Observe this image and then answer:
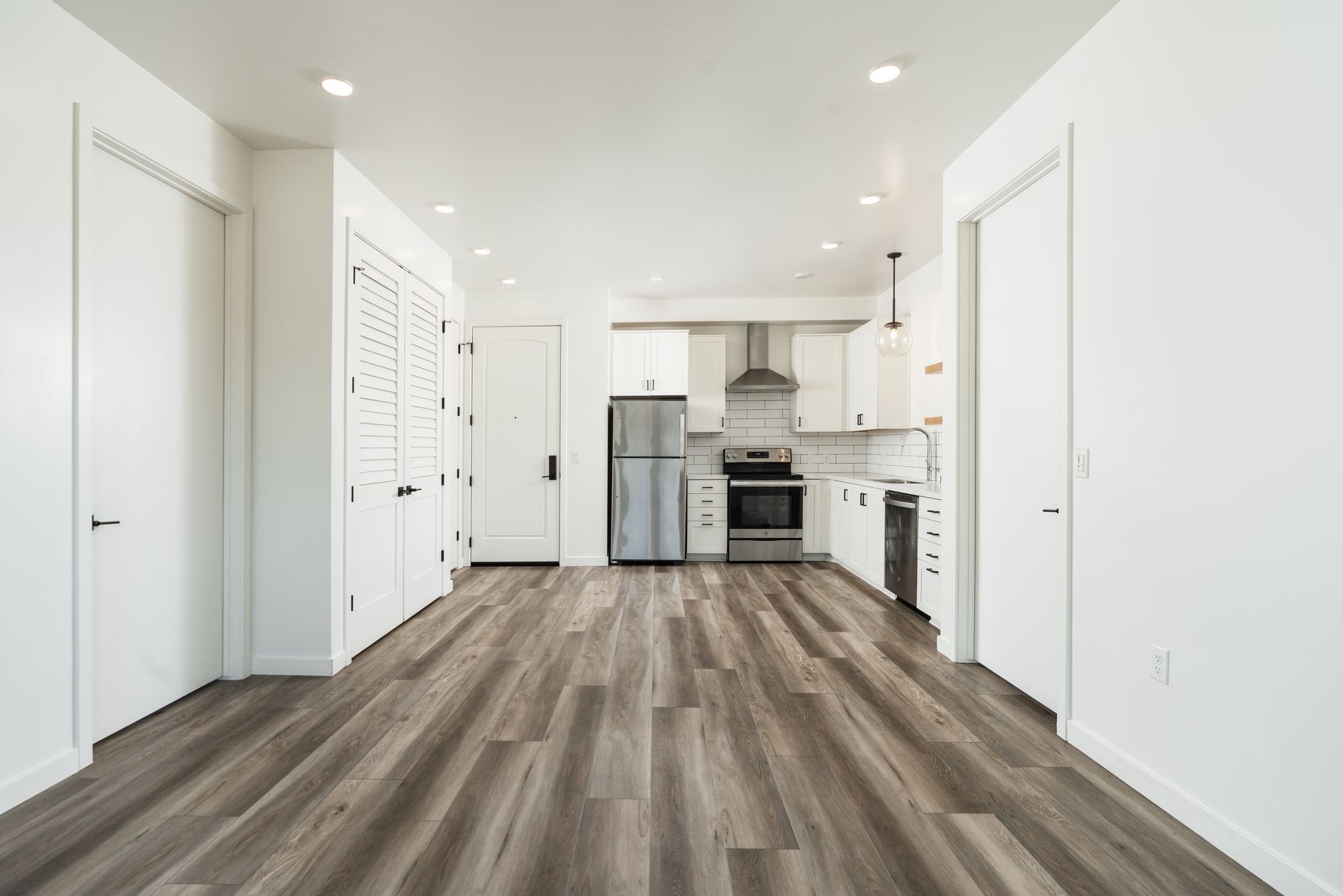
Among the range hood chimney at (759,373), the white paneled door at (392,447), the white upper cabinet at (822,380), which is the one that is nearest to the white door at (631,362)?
the range hood chimney at (759,373)

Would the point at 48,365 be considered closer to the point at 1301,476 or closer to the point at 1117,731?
the point at 1301,476

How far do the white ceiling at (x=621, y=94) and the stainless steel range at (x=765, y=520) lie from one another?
2618 millimetres

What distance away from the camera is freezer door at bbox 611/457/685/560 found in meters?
5.38

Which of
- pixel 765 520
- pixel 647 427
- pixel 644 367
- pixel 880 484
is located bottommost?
pixel 765 520

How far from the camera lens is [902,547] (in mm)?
4035

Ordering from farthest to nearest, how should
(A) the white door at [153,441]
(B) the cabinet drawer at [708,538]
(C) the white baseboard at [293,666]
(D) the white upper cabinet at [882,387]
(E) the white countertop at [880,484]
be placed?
(B) the cabinet drawer at [708,538] < (D) the white upper cabinet at [882,387] < (E) the white countertop at [880,484] < (C) the white baseboard at [293,666] < (A) the white door at [153,441]

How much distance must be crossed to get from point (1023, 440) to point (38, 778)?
386cm

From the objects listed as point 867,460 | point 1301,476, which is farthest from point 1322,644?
point 867,460

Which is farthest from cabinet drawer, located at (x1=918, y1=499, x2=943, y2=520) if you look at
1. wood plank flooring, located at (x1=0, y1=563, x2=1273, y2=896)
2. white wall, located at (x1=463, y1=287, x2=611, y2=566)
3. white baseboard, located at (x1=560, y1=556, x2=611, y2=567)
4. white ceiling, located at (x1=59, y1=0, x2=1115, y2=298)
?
white baseboard, located at (x1=560, y1=556, x2=611, y2=567)

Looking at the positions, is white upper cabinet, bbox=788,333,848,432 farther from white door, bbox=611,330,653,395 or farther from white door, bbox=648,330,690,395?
white door, bbox=611,330,653,395

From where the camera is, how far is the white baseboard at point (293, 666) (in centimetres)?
279

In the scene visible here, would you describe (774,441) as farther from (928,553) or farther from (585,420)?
(928,553)

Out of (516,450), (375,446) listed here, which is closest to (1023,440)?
(375,446)

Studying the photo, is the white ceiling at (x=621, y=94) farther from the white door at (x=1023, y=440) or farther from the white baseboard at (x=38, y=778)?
the white baseboard at (x=38, y=778)
